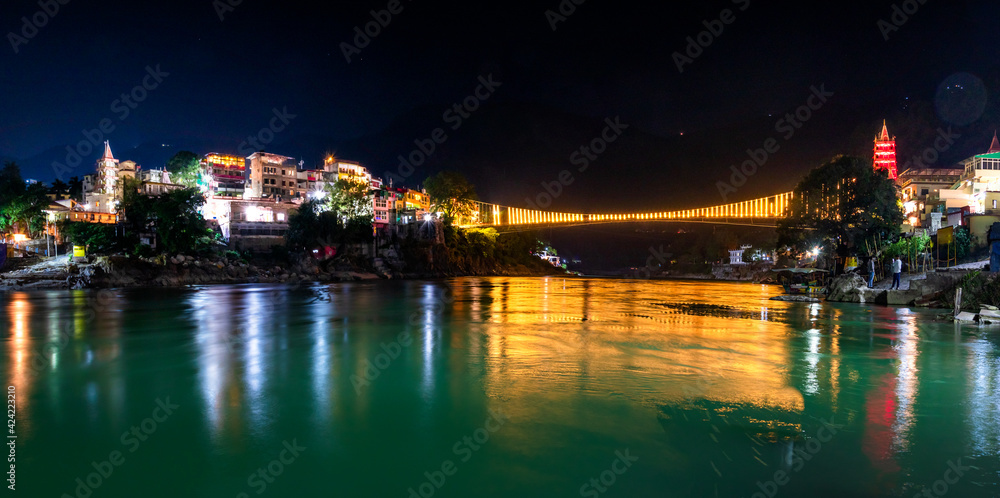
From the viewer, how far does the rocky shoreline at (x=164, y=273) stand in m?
35.4

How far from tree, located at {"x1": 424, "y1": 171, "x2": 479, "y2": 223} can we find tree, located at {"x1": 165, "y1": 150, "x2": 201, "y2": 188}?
1239 inches

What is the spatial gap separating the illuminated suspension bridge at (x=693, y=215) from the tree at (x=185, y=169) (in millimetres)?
36987

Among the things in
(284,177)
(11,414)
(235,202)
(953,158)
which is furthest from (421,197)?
(953,158)

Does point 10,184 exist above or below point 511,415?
above

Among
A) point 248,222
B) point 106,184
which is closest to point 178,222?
point 248,222

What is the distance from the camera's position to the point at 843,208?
31.5m

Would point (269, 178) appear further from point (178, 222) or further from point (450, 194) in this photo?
point (450, 194)

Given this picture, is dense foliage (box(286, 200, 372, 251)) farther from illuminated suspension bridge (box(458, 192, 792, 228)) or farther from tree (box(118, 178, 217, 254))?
illuminated suspension bridge (box(458, 192, 792, 228))

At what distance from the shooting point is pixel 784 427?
5414 millimetres

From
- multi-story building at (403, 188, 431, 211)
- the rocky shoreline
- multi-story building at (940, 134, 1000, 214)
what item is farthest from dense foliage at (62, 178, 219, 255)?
multi-story building at (940, 134, 1000, 214)

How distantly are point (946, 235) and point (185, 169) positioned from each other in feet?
238

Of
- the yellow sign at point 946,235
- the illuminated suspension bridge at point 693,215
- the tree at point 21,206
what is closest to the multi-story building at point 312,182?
the illuminated suspension bridge at point 693,215

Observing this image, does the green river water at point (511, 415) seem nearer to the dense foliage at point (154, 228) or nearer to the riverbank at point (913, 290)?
the riverbank at point (913, 290)

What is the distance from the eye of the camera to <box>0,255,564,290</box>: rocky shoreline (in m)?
35.4
